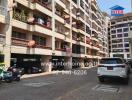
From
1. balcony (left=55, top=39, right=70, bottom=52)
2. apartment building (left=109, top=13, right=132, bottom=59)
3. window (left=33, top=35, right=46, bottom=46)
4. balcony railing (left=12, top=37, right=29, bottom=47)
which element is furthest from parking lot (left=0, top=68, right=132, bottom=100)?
apartment building (left=109, top=13, right=132, bottom=59)

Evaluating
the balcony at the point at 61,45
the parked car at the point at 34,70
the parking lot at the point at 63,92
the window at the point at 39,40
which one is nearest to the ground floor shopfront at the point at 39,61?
the parked car at the point at 34,70

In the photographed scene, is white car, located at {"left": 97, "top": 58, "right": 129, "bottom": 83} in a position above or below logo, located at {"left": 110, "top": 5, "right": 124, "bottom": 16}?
below

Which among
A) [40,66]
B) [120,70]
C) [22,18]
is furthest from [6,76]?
[40,66]

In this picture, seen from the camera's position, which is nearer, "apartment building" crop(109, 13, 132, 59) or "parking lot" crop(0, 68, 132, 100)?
"parking lot" crop(0, 68, 132, 100)

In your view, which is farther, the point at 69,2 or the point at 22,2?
the point at 69,2

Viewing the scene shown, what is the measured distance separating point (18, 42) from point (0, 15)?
5271mm

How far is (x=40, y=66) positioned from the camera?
123 ft

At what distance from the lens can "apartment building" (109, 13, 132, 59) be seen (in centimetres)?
13471

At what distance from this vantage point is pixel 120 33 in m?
140

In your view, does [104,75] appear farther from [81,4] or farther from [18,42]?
[81,4]

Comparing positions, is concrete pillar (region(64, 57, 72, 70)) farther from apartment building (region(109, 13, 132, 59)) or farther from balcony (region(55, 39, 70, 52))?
apartment building (region(109, 13, 132, 59))

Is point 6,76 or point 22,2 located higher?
point 22,2

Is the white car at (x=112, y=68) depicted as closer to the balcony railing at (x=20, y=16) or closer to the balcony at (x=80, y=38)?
the balcony railing at (x=20, y=16)

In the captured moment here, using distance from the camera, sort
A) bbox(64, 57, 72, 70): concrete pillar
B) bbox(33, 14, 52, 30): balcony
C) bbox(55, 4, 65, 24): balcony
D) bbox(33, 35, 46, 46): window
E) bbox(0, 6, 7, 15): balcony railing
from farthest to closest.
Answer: bbox(64, 57, 72, 70): concrete pillar
bbox(55, 4, 65, 24): balcony
bbox(33, 14, 52, 30): balcony
bbox(33, 35, 46, 46): window
bbox(0, 6, 7, 15): balcony railing
